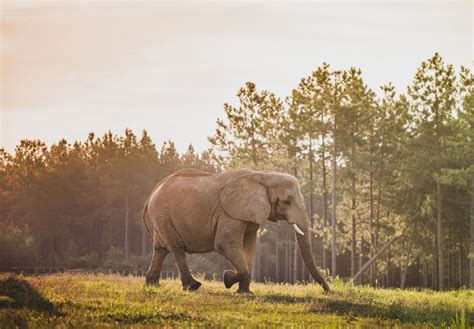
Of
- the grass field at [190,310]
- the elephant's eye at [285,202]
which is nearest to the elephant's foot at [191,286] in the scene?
the grass field at [190,310]

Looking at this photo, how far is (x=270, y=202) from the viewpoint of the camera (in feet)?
83.0

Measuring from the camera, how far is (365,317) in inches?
686

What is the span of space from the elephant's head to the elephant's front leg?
35 cm

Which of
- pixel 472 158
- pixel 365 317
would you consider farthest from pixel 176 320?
pixel 472 158

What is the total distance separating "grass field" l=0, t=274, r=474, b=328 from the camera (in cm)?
1433

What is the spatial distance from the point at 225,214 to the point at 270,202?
4.91 feet

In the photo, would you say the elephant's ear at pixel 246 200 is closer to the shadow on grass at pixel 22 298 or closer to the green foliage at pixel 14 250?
the shadow on grass at pixel 22 298

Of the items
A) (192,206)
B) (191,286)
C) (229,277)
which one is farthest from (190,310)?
(192,206)

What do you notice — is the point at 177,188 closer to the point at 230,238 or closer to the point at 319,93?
the point at 230,238

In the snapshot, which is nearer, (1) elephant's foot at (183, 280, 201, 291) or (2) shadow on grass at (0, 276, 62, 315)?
(2) shadow on grass at (0, 276, 62, 315)

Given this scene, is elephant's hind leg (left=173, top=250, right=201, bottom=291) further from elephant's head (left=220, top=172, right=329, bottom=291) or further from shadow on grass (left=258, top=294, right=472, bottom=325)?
shadow on grass (left=258, top=294, right=472, bottom=325)

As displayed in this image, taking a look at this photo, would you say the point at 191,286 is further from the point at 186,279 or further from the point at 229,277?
the point at 229,277

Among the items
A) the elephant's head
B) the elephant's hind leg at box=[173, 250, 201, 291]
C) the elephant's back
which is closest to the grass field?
the elephant's hind leg at box=[173, 250, 201, 291]

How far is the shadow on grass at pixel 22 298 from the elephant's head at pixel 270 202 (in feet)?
24.0
